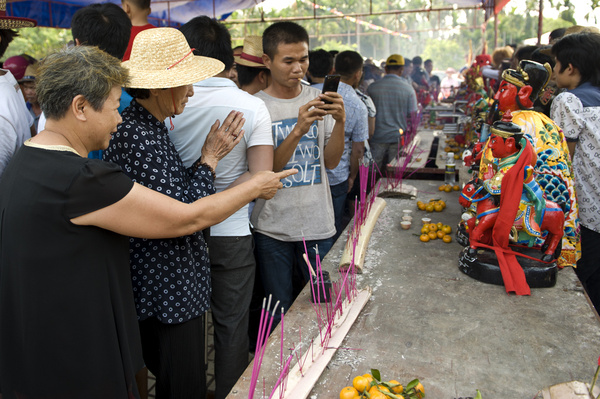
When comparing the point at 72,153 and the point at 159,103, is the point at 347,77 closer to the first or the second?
the point at 159,103

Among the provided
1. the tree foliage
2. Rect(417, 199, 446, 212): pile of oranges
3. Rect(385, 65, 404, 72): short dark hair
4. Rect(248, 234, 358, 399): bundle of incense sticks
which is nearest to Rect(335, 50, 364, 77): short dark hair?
Rect(385, 65, 404, 72): short dark hair

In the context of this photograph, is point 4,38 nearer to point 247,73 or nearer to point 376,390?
point 247,73

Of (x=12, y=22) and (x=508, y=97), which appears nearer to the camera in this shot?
(x=12, y=22)

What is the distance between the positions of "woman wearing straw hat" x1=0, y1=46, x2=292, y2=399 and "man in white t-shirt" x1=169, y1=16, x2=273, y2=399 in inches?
21.8

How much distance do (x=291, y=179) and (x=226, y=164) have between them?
0.44 meters

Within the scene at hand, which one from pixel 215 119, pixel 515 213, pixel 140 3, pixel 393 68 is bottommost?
pixel 515 213

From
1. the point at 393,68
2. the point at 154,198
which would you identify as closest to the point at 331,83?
the point at 154,198

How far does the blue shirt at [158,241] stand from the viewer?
4.79 ft

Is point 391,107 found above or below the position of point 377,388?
above

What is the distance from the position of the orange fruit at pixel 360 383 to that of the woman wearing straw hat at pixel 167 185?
1.94ft

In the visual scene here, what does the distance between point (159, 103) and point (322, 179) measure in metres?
1.04

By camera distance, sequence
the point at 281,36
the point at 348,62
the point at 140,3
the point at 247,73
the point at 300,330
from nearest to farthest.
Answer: the point at 300,330 < the point at 281,36 < the point at 140,3 < the point at 247,73 < the point at 348,62

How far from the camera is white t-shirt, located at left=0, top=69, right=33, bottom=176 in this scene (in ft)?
5.70

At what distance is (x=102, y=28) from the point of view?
190 cm
